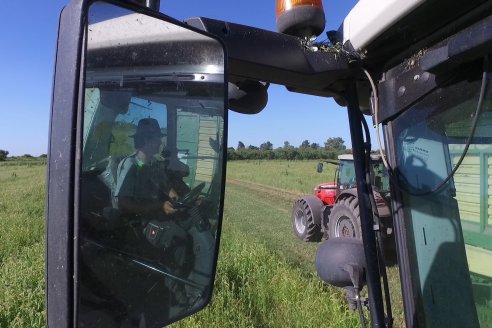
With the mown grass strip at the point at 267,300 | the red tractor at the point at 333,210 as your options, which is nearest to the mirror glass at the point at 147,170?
the mown grass strip at the point at 267,300

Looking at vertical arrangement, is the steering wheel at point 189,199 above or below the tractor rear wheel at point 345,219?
above

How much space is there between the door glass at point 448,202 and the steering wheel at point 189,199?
640 mm

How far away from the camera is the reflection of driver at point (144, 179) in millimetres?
846

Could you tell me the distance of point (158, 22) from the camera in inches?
36.2

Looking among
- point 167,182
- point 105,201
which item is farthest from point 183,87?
point 105,201

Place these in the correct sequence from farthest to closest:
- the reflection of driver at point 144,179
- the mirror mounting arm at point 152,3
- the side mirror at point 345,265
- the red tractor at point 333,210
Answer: the red tractor at point 333,210 < the side mirror at point 345,265 < the mirror mounting arm at point 152,3 < the reflection of driver at point 144,179

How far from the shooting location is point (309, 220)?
8.97m

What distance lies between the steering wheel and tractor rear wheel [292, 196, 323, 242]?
26.3 ft

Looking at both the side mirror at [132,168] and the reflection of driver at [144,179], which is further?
the reflection of driver at [144,179]

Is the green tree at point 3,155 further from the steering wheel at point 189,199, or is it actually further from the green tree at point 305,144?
the steering wheel at point 189,199

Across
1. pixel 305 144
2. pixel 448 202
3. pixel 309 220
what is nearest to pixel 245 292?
pixel 448 202

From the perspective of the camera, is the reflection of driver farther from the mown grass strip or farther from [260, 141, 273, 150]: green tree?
[260, 141, 273, 150]: green tree

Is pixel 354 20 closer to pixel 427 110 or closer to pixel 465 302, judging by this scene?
pixel 427 110

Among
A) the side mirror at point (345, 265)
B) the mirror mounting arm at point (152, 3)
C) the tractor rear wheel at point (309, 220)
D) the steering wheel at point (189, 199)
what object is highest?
the mirror mounting arm at point (152, 3)
